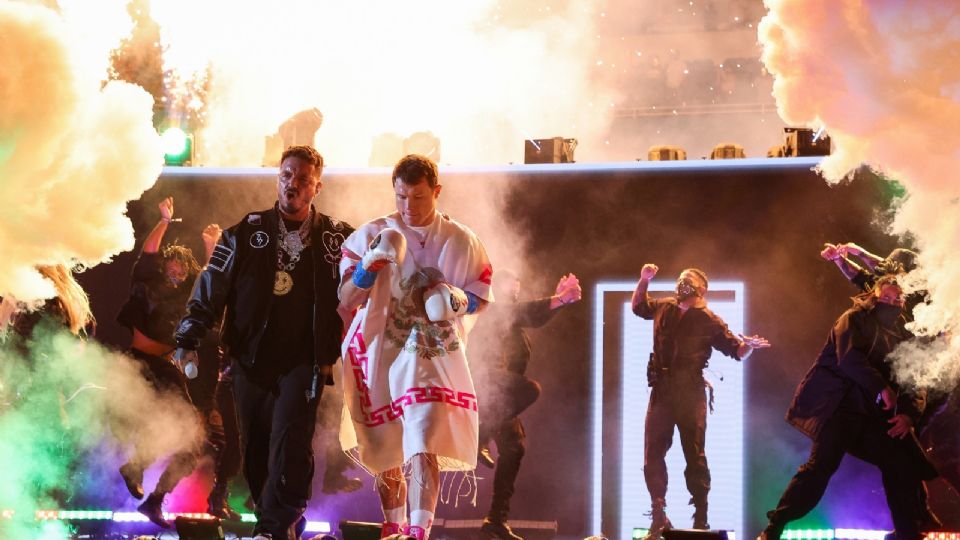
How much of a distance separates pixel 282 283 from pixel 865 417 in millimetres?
4058

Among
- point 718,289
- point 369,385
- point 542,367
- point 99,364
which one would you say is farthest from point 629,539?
point 99,364

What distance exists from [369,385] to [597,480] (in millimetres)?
3369

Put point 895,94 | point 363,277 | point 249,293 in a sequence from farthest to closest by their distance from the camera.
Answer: point 895,94, point 249,293, point 363,277

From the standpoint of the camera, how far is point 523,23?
47.4ft

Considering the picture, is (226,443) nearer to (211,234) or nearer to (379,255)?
(211,234)

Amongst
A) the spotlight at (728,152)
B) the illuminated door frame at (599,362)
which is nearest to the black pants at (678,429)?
the illuminated door frame at (599,362)

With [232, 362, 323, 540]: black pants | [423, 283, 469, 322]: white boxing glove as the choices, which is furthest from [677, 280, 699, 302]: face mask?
[232, 362, 323, 540]: black pants

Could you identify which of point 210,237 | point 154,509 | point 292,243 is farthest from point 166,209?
point 292,243

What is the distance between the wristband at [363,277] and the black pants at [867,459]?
3.37m

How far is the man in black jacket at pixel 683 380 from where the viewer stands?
8617mm

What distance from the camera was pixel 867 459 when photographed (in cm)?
775

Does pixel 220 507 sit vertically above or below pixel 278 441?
below

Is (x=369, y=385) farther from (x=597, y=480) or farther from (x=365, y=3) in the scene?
(x=365, y=3)

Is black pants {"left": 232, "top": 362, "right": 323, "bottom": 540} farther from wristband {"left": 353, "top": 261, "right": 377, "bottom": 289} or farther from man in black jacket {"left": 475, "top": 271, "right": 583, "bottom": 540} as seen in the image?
man in black jacket {"left": 475, "top": 271, "right": 583, "bottom": 540}
